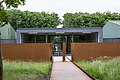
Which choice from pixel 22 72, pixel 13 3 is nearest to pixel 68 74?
pixel 22 72

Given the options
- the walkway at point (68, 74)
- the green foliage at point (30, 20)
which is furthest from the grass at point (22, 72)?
the green foliage at point (30, 20)

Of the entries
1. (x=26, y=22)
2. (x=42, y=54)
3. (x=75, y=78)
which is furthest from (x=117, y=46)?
(x=26, y=22)

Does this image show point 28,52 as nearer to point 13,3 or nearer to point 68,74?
point 68,74

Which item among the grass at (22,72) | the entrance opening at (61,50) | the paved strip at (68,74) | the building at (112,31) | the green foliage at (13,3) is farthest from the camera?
the building at (112,31)

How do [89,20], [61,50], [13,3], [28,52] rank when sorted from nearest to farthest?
[13,3] → [28,52] → [61,50] → [89,20]

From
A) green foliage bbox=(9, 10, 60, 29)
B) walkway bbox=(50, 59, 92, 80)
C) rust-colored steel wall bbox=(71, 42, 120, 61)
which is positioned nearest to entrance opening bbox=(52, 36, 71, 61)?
rust-colored steel wall bbox=(71, 42, 120, 61)

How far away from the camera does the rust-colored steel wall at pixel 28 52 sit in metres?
31.5

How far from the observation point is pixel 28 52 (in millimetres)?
31719

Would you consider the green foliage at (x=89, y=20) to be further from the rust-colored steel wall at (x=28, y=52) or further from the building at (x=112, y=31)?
the rust-colored steel wall at (x=28, y=52)

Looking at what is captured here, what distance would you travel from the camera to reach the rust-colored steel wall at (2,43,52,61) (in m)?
31.5

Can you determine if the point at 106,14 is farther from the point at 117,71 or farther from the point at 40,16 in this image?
the point at 117,71

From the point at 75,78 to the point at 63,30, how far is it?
2308cm

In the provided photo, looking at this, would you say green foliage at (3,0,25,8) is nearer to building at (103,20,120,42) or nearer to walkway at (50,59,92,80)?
walkway at (50,59,92,80)

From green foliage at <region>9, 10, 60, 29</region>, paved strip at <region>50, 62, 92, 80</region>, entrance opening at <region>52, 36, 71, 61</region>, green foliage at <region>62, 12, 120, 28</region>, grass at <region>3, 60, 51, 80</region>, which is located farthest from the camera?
green foliage at <region>62, 12, 120, 28</region>
